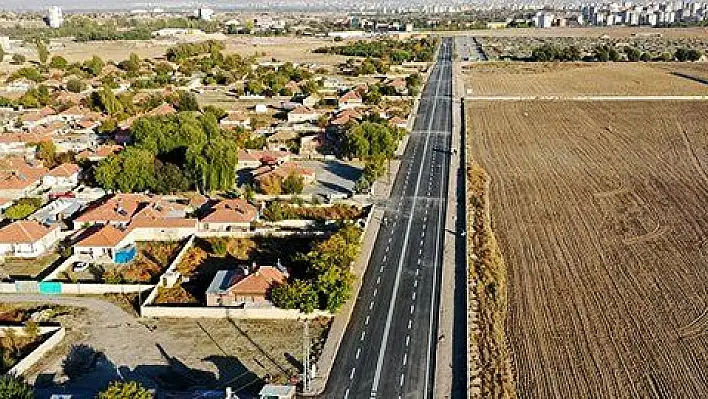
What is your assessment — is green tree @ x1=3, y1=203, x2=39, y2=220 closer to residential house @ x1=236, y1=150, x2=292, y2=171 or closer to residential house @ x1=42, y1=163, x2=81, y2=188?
residential house @ x1=42, y1=163, x2=81, y2=188

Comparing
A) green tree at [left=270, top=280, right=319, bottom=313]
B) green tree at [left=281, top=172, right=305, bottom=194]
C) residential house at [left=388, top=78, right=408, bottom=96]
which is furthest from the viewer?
residential house at [left=388, top=78, right=408, bottom=96]

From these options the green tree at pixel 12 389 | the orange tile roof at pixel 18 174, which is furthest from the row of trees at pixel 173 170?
the green tree at pixel 12 389

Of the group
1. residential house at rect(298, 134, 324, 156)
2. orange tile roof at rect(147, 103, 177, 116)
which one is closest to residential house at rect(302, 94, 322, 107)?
orange tile roof at rect(147, 103, 177, 116)

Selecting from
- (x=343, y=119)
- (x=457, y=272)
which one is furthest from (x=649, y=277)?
(x=343, y=119)

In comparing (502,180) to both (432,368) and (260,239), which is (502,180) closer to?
(260,239)

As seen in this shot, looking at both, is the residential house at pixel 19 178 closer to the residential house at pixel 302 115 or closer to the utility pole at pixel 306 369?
the residential house at pixel 302 115

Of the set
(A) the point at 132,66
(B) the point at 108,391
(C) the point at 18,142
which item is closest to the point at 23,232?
(B) the point at 108,391
